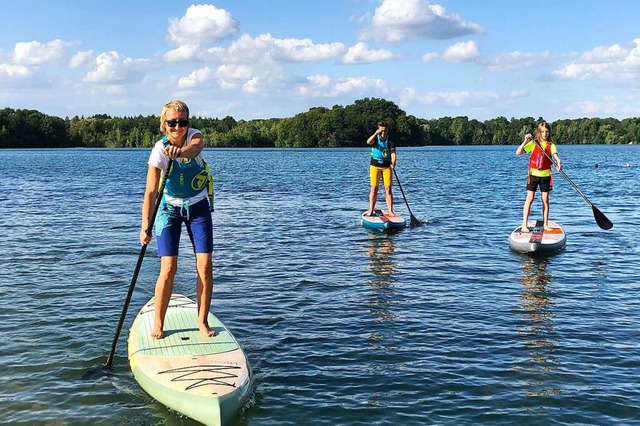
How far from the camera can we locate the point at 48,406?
6.80 m

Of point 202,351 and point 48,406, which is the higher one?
point 202,351

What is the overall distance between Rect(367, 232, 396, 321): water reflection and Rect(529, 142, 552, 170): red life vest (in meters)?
3.67

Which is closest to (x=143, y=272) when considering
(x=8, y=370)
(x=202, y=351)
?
(x=8, y=370)

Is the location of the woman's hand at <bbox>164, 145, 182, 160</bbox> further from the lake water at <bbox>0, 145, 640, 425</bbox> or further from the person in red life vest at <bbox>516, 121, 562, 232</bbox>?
the person in red life vest at <bbox>516, 121, 562, 232</bbox>

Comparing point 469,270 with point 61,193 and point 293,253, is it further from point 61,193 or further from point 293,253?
point 61,193

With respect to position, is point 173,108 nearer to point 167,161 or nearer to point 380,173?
point 167,161

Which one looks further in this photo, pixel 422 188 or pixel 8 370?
pixel 422 188

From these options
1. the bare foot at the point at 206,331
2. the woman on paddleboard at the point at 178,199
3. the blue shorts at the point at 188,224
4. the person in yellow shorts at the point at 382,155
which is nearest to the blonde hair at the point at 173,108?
the woman on paddleboard at the point at 178,199

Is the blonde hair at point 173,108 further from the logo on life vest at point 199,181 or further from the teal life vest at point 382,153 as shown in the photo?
the teal life vest at point 382,153

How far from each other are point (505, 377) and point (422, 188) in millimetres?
28722

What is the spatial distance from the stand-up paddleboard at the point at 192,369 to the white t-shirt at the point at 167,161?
1560mm

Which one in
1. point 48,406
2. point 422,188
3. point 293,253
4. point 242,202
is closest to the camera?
point 48,406

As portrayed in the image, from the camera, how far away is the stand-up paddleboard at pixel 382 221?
18.2 m

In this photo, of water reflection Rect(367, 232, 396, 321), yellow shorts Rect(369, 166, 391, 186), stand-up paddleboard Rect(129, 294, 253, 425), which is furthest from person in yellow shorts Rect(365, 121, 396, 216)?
stand-up paddleboard Rect(129, 294, 253, 425)
